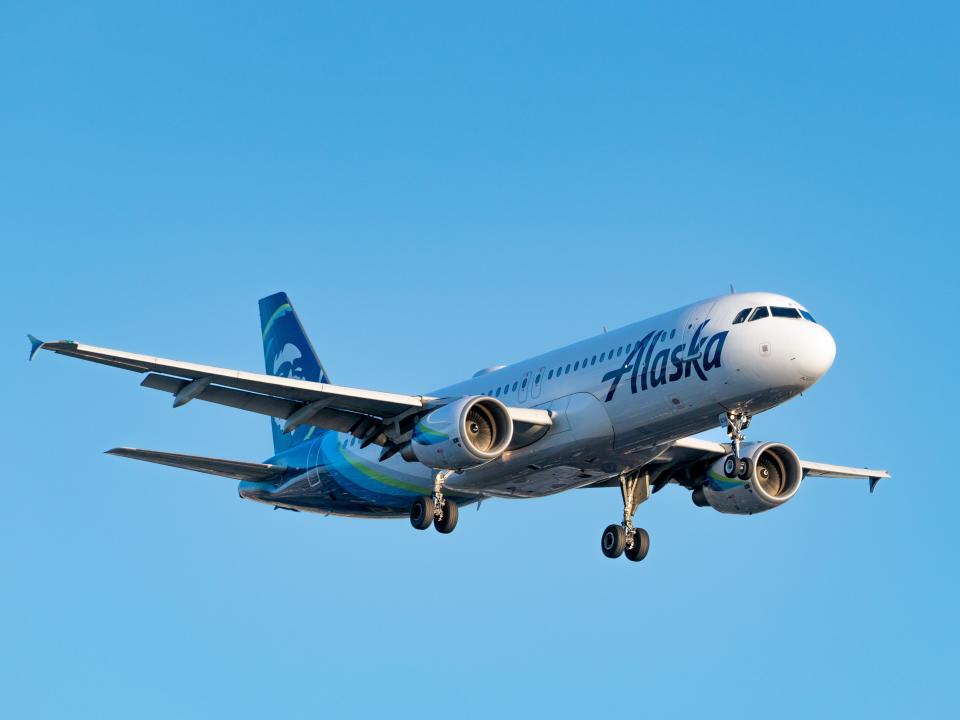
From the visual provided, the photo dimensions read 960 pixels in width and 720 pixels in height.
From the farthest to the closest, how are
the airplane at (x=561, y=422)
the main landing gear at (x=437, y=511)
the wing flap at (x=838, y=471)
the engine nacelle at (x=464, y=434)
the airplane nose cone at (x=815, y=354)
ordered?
the wing flap at (x=838, y=471)
the main landing gear at (x=437, y=511)
the engine nacelle at (x=464, y=434)
the airplane at (x=561, y=422)
the airplane nose cone at (x=815, y=354)

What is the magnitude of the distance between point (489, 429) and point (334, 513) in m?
10.3

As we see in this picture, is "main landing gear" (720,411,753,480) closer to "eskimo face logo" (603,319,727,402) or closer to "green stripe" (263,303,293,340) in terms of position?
"eskimo face logo" (603,319,727,402)

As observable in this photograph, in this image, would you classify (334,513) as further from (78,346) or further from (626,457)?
(78,346)

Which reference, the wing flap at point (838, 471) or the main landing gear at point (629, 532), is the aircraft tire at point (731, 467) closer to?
the main landing gear at point (629, 532)

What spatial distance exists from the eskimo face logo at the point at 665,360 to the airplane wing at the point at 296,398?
2859mm

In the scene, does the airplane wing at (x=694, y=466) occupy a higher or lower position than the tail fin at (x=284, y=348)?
lower

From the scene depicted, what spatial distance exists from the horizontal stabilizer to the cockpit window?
18.2 m

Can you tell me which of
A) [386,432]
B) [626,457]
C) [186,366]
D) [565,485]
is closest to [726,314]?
[626,457]

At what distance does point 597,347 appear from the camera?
4184 cm

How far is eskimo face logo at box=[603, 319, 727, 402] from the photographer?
38.6 meters

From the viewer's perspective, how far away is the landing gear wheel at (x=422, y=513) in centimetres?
4469

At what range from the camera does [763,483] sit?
152 ft

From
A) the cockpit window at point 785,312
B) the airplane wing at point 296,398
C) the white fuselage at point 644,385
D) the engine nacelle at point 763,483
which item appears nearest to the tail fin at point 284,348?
the airplane wing at point 296,398

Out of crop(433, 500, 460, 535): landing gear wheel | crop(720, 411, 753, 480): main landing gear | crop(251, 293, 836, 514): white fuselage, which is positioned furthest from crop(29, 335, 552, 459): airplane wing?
crop(720, 411, 753, 480): main landing gear
